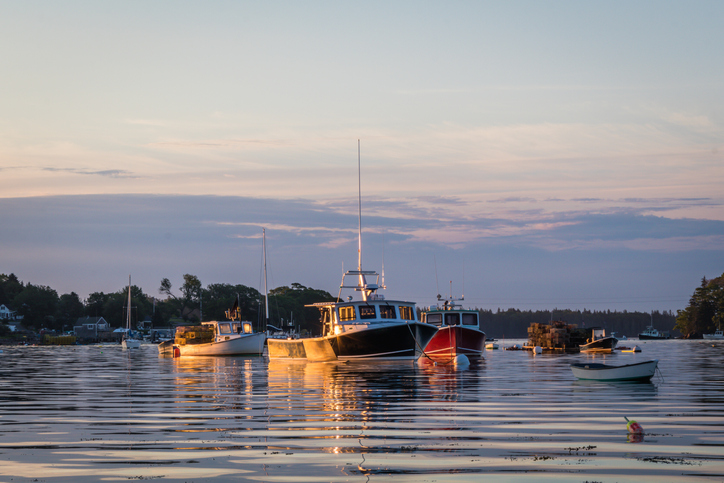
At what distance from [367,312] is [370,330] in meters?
2.24

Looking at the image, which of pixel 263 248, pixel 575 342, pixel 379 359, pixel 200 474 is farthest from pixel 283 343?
pixel 575 342

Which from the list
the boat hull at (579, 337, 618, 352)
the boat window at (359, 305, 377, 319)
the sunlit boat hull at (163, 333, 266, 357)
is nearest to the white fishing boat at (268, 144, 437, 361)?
the boat window at (359, 305, 377, 319)

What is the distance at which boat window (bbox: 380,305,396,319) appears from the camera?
54.3 m

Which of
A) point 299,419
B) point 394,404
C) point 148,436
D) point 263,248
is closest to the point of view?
point 148,436

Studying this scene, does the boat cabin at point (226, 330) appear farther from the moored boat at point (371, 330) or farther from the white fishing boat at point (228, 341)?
the moored boat at point (371, 330)

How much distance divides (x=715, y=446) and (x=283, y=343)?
51.5m

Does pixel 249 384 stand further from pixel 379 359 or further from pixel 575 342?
pixel 575 342

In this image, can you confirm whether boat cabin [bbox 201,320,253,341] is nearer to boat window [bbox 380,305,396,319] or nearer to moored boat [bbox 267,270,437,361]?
moored boat [bbox 267,270,437,361]

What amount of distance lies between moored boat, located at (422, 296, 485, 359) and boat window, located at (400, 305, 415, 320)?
18.6 ft

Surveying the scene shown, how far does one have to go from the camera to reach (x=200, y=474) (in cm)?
1209

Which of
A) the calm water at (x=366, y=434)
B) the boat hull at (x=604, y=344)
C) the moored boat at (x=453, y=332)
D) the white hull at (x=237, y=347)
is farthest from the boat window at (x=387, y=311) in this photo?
the boat hull at (x=604, y=344)

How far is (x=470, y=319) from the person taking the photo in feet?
229

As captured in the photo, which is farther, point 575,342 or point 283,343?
point 575,342

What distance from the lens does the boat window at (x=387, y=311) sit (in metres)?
54.3
